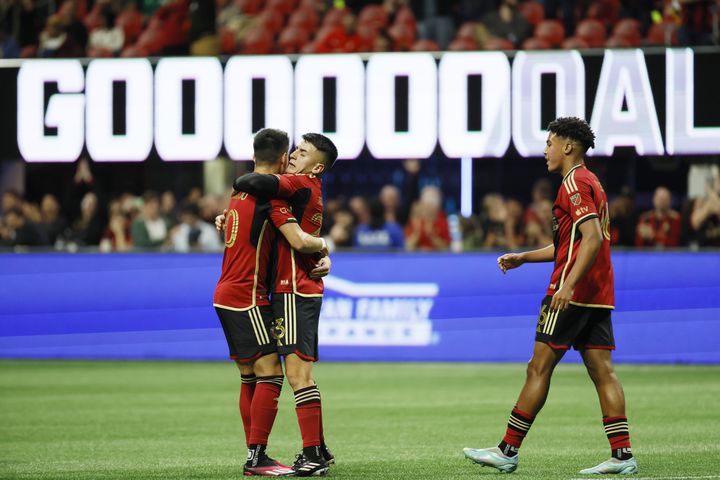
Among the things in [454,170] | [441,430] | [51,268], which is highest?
[454,170]

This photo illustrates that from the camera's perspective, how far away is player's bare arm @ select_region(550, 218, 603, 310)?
22.9 ft

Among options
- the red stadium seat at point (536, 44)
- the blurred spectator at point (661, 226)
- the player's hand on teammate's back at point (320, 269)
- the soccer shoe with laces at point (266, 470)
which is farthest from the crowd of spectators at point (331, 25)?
the soccer shoe with laces at point (266, 470)

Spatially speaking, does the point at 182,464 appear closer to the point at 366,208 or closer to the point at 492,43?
the point at 366,208

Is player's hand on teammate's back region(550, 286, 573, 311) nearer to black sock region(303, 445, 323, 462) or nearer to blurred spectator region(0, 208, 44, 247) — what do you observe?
black sock region(303, 445, 323, 462)

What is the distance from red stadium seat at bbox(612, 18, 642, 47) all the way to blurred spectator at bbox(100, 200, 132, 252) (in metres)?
7.82

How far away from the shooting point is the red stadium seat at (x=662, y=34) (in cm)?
1700

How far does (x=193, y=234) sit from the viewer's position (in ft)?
58.5

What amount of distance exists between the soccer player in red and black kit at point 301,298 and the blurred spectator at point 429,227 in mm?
9746

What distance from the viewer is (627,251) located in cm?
1588

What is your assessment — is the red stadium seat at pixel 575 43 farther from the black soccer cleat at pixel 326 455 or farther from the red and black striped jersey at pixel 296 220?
the black soccer cleat at pixel 326 455

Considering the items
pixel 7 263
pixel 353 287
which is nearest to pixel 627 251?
pixel 353 287

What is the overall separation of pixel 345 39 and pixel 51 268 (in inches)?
222

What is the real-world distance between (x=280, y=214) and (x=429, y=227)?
401 inches

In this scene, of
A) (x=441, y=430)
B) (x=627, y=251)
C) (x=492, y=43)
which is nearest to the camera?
(x=441, y=430)
